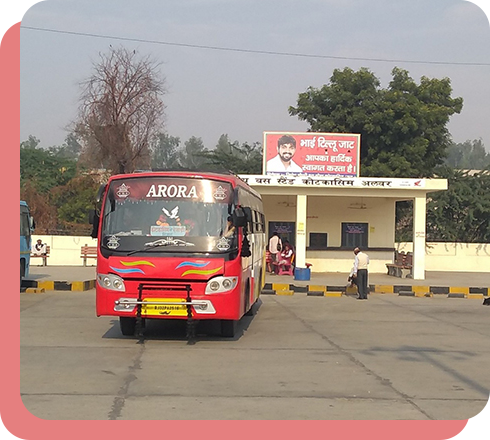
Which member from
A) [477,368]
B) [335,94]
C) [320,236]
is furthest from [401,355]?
[335,94]

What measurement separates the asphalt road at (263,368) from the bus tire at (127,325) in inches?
6.0

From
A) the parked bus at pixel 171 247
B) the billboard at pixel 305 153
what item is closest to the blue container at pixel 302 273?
the billboard at pixel 305 153

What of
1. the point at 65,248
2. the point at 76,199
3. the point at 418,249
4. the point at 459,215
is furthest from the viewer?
the point at 76,199

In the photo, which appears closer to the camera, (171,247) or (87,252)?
(171,247)

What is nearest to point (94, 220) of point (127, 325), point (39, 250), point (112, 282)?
point (112, 282)

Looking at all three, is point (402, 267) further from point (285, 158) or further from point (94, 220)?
point (94, 220)

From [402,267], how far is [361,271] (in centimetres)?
772

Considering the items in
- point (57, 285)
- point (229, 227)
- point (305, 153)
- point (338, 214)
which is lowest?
point (57, 285)

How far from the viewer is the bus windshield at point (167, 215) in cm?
1133

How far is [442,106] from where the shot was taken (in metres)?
38.0

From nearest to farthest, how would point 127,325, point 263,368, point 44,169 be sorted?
point 263,368 → point 127,325 → point 44,169

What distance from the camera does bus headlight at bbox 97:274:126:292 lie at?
36.6ft

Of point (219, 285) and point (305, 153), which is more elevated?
point (305, 153)

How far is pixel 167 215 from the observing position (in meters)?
11.5
